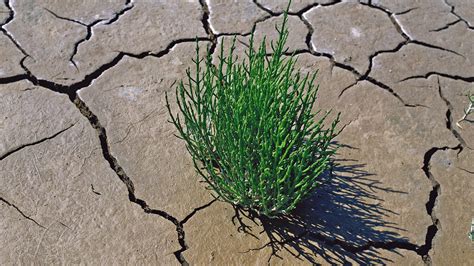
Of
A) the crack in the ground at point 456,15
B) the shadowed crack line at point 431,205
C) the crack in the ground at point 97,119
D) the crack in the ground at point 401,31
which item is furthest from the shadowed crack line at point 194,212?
the crack in the ground at point 456,15

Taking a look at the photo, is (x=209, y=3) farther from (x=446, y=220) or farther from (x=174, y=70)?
(x=446, y=220)

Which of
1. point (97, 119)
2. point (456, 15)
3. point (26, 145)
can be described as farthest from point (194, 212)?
point (456, 15)

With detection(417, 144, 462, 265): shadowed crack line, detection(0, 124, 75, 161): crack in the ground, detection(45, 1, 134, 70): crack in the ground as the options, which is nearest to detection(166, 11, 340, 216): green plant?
detection(417, 144, 462, 265): shadowed crack line

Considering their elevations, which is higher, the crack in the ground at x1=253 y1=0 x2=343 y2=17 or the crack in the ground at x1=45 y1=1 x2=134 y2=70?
the crack in the ground at x1=253 y1=0 x2=343 y2=17

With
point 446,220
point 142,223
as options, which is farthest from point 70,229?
point 446,220

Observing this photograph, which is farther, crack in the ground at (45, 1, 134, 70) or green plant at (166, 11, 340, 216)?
crack in the ground at (45, 1, 134, 70)

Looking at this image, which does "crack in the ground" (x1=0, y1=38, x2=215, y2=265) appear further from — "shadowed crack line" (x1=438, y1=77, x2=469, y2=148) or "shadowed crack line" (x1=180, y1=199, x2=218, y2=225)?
"shadowed crack line" (x1=438, y1=77, x2=469, y2=148)

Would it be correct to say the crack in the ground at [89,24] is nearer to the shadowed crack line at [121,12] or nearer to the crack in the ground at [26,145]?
the shadowed crack line at [121,12]

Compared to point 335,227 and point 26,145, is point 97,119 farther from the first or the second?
point 335,227
